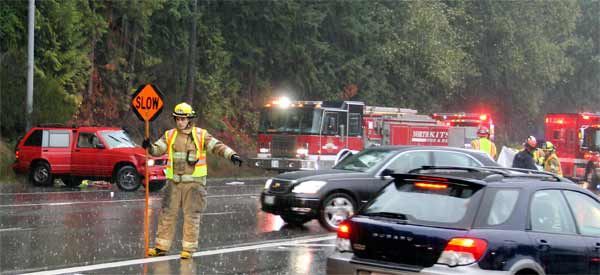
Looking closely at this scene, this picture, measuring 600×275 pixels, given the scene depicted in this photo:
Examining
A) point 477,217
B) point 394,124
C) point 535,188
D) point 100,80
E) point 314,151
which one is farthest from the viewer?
point 100,80

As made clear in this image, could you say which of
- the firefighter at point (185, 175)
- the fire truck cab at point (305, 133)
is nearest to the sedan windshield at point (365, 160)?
the firefighter at point (185, 175)

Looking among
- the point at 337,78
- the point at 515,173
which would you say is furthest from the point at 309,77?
the point at 515,173

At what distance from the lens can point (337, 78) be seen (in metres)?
41.2

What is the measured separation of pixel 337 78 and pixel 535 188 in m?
33.8

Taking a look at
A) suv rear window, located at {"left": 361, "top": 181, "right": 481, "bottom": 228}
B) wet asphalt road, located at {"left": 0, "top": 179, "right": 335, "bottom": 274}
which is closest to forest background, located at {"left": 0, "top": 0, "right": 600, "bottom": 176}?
wet asphalt road, located at {"left": 0, "top": 179, "right": 335, "bottom": 274}

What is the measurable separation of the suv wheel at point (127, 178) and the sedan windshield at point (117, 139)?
73 centimetres

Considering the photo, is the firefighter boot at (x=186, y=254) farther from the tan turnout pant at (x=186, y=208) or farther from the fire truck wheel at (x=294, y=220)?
the fire truck wheel at (x=294, y=220)

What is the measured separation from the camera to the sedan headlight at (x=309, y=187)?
14.4m

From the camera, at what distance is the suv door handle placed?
7316 millimetres

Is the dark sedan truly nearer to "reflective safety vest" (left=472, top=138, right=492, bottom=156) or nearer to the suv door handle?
"reflective safety vest" (left=472, top=138, right=492, bottom=156)

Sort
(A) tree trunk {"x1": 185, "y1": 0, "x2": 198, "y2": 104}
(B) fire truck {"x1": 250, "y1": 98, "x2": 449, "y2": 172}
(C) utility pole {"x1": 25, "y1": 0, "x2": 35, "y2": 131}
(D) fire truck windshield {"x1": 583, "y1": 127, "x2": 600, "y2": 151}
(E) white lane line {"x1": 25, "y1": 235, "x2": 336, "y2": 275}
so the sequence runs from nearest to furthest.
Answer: (E) white lane line {"x1": 25, "y1": 235, "x2": 336, "y2": 275}, (C) utility pole {"x1": 25, "y1": 0, "x2": 35, "y2": 131}, (B) fire truck {"x1": 250, "y1": 98, "x2": 449, "y2": 172}, (D) fire truck windshield {"x1": 583, "y1": 127, "x2": 600, "y2": 151}, (A) tree trunk {"x1": 185, "y1": 0, "x2": 198, "y2": 104}

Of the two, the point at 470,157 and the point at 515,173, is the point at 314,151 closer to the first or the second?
the point at 470,157

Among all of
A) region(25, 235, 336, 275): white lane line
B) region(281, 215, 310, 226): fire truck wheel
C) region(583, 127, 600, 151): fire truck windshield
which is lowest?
region(25, 235, 336, 275): white lane line

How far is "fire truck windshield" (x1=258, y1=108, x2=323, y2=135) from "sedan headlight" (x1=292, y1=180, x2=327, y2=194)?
12.2 metres
